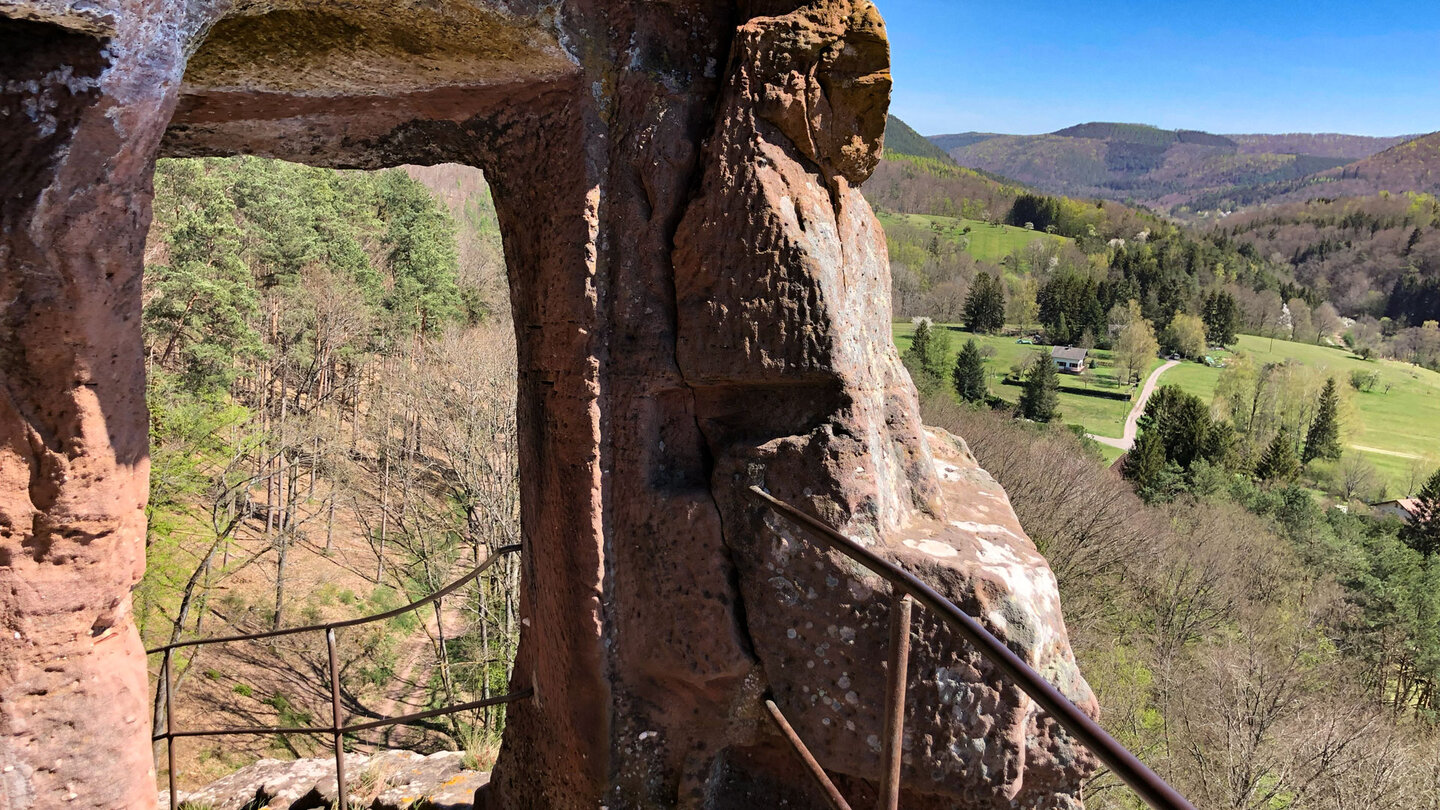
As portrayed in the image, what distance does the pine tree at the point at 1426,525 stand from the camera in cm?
3588

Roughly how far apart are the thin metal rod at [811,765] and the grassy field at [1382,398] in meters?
64.6

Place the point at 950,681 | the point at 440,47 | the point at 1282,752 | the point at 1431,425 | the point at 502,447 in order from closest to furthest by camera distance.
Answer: the point at 950,681 → the point at 440,47 → the point at 1282,752 → the point at 502,447 → the point at 1431,425

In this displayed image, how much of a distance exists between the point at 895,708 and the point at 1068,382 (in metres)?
76.3

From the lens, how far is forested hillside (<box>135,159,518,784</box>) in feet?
52.0

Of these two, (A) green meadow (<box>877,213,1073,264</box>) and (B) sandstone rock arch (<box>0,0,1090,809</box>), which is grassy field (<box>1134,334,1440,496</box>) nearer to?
(A) green meadow (<box>877,213,1073,264</box>)

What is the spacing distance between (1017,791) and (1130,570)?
1030 inches

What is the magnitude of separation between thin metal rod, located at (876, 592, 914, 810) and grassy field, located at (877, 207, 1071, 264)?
343 ft

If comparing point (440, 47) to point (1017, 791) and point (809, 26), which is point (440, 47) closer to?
point (809, 26)

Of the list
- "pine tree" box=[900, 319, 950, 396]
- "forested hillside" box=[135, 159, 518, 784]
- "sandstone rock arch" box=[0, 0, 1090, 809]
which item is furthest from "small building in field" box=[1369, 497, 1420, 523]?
"sandstone rock arch" box=[0, 0, 1090, 809]

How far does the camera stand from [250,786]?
17.8ft

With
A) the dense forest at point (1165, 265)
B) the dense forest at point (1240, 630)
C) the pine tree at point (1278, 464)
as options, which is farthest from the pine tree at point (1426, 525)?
the dense forest at point (1165, 265)

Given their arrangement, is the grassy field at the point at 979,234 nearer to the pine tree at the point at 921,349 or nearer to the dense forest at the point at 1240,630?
the pine tree at the point at 921,349

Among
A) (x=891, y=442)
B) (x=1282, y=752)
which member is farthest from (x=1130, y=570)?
(x=891, y=442)

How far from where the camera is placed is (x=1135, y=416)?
64688 mm
